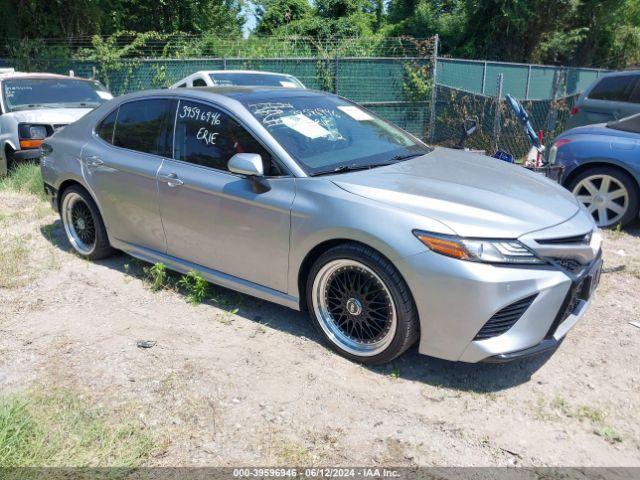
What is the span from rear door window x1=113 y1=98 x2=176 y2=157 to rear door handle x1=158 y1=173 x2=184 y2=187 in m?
0.20

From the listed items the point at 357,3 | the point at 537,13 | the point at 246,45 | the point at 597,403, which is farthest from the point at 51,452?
the point at 357,3

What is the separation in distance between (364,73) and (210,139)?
1043 centimetres

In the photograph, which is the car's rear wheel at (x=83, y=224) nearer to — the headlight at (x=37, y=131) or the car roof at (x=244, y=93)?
the car roof at (x=244, y=93)

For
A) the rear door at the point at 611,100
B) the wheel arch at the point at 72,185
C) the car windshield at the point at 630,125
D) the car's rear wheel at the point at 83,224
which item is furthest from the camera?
the rear door at the point at 611,100

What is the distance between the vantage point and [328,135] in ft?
13.0

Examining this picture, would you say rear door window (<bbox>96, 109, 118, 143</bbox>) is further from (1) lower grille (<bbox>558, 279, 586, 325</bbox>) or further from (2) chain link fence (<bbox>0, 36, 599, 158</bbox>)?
(2) chain link fence (<bbox>0, 36, 599, 158</bbox>)

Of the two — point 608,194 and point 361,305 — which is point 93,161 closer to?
point 361,305

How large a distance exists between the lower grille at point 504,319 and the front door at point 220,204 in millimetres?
1312

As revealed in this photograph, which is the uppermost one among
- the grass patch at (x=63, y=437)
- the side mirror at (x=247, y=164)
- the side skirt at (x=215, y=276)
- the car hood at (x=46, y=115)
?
the side mirror at (x=247, y=164)

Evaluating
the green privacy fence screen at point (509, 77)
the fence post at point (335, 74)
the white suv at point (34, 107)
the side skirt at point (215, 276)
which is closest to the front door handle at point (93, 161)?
the side skirt at point (215, 276)

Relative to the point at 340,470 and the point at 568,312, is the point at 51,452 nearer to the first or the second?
the point at 340,470

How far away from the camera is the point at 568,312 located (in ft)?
10.7

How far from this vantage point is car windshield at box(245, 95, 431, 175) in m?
3.72

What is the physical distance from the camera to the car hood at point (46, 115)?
7.85m
